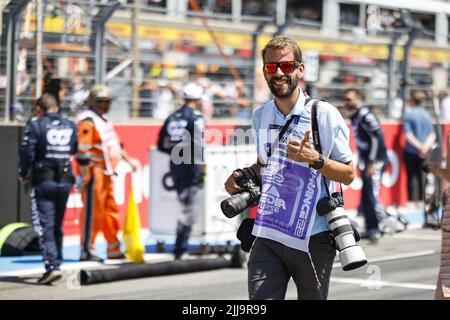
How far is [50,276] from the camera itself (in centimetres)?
1093

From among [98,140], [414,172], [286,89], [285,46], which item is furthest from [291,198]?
[414,172]

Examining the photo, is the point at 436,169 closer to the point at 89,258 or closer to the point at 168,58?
the point at 89,258

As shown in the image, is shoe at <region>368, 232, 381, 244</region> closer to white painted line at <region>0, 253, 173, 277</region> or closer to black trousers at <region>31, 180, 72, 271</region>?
white painted line at <region>0, 253, 173, 277</region>

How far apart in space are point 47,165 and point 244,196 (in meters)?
5.61

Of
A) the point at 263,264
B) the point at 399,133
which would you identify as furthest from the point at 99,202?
the point at 399,133

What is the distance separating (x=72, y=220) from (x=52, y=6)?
10.3 ft

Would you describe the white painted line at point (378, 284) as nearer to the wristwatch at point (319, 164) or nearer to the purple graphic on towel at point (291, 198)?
the purple graphic on towel at point (291, 198)

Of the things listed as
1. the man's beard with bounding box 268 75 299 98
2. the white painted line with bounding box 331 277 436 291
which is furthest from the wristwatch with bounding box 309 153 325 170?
the white painted line with bounding box 331 277 436 291

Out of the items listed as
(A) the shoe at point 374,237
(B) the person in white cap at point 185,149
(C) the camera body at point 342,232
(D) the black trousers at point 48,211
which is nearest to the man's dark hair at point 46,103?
(D) the black trousers at point 48,211

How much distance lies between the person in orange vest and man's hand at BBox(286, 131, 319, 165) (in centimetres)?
672

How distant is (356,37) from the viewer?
776 inches

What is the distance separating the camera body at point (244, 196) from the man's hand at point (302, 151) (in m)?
0.47

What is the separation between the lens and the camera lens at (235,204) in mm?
5960

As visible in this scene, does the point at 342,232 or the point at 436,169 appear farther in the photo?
the point at 436,169
